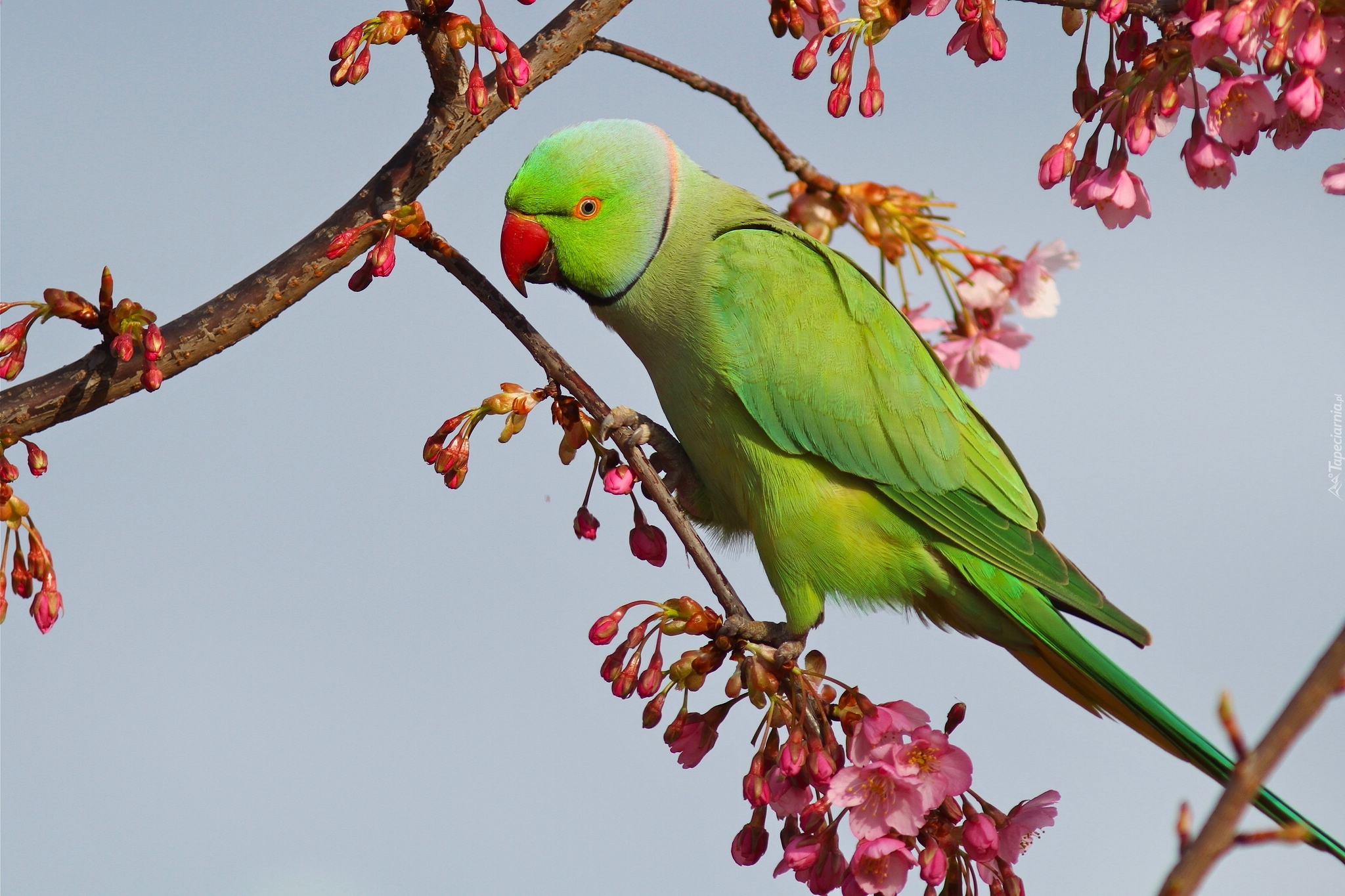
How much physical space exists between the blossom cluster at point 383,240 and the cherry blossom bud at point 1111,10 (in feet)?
4.77

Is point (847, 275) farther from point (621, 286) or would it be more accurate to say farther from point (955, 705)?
point (955, 705)

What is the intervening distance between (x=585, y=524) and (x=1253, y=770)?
1.97m

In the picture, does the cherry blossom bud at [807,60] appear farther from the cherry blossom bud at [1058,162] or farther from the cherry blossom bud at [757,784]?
the cherry blossom bud at [757,784]

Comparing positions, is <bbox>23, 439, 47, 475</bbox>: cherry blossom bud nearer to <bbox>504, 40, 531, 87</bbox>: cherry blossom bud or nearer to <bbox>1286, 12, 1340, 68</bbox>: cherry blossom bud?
<bbox>504, 40, 531, 87</bbox>: cherry blossom bud

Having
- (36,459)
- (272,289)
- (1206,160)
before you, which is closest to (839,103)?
(1206,160)

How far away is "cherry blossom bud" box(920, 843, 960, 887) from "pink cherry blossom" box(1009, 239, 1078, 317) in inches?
80.6

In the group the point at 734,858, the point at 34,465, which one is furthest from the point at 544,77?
the point at 734,858

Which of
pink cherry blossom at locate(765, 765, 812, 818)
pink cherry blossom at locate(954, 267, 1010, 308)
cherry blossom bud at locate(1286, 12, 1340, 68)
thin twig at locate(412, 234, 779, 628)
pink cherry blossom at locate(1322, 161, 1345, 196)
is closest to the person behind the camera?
cherry blossom bud at locate(1286, 12, 1340, 68)

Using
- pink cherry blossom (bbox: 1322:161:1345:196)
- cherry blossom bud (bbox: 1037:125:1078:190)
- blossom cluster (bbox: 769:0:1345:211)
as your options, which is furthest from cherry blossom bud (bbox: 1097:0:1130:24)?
pink cherry blossom (bbox: 1322:161:1345:196)

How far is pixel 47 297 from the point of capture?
2.21 metres

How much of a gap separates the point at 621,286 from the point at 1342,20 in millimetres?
1912

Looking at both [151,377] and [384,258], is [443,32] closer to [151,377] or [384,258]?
[384,258]

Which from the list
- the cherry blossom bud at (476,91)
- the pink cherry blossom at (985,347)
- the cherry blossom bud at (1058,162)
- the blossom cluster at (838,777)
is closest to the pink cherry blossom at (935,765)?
the blossom cluster at (838,777)

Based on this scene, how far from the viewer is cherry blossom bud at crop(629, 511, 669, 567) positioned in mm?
2791
